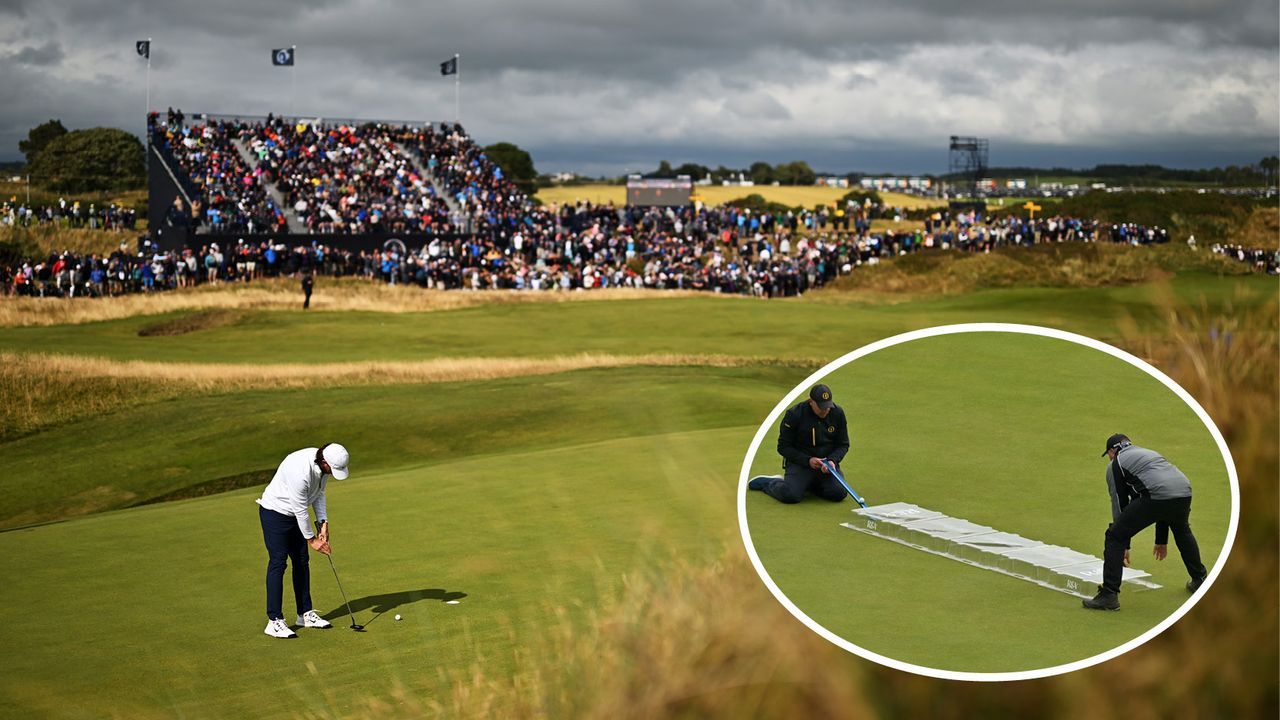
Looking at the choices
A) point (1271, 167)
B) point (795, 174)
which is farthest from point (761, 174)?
point (1271, 167)

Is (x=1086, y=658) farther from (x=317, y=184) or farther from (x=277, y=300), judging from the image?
(x=317, y=184)

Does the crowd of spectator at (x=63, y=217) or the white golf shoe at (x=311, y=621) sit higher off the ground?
the crowd of spectator at (x=63, y=217)

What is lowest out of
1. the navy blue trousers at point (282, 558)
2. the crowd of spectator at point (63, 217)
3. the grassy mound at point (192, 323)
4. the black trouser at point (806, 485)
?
the grassy mound at point (192, 323)

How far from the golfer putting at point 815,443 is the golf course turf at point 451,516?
0.08 meters

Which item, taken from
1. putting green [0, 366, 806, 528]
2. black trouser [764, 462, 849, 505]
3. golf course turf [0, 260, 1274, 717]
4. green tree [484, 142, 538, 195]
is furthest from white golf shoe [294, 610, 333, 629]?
green tree [484, 142, 538, 195]

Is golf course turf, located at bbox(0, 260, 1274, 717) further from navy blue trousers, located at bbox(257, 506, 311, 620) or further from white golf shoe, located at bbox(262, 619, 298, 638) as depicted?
navy blue trousers, located at bbox(257, 506, 311, 620)

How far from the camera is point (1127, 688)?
4.61 m

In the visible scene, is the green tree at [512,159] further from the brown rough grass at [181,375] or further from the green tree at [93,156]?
the brown rough grass at [181,375]

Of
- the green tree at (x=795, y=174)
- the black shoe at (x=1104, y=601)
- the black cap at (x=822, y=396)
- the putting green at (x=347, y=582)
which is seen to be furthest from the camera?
the green tree at (x=795, y=174)

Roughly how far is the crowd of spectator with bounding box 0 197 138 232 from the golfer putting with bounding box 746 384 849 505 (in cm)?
6034

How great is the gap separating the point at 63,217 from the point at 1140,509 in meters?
66.7

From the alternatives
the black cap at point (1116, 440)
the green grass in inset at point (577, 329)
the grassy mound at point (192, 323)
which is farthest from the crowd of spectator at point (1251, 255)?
the black cap at point (1116, 440)

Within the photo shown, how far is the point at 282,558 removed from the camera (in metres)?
10.1

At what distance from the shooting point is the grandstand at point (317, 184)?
55.0 m
